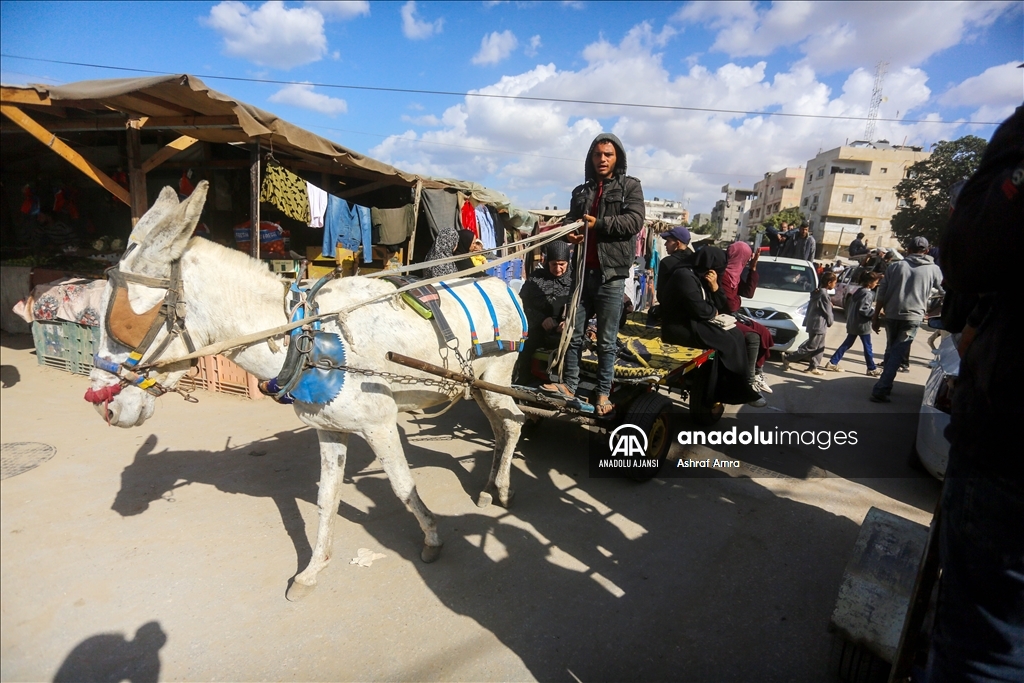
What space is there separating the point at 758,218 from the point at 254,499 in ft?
252

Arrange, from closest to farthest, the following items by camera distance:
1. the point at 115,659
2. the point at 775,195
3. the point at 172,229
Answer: the point at 172,229 → the point at 115,659 → the point at 775,195

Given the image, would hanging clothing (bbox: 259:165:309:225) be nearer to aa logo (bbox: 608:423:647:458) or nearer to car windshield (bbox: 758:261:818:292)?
aa logo (bbox: 608:423:647:458)

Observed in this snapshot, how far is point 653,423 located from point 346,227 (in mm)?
5228

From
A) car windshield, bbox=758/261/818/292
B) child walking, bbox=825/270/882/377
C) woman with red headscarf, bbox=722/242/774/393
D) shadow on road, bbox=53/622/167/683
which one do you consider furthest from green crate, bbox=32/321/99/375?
car windshield, bbox=758/261/818/292

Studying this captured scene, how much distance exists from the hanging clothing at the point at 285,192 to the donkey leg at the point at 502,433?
3.85 meters

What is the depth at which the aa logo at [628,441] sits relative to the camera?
13.3ft

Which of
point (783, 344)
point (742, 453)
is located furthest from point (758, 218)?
point (742, 453)

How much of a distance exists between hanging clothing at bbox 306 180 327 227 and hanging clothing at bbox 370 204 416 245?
1.10 m

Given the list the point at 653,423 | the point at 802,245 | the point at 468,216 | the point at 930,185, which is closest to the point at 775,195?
the point at 930,185

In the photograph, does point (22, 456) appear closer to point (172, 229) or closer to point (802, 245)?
point (172, 229)

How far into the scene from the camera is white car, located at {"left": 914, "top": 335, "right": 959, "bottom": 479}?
3.86 m

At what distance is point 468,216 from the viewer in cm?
866

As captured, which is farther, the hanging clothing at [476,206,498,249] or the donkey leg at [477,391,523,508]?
the hanging clothing at [476,206,498,249]

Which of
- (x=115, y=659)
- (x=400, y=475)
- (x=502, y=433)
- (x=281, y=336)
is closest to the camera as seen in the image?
(x=115, y=659)
